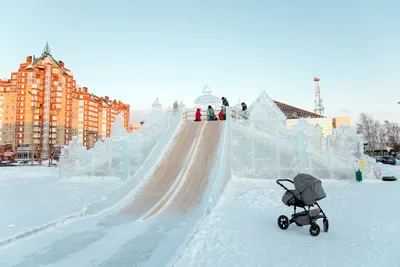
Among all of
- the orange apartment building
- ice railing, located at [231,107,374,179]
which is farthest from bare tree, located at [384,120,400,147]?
the orange apartment building

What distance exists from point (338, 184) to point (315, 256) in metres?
9.00

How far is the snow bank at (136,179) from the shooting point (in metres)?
9.18

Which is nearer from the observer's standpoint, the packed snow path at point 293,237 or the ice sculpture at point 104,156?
the packed snow path at point 293,237

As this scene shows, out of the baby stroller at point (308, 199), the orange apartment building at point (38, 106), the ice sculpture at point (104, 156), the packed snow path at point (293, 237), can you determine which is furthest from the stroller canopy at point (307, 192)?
the orange apartment building at point (38, 106)

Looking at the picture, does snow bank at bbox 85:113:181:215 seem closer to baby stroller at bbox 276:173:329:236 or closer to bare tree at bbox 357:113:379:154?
baby stroller at bbox 276:173:329:236

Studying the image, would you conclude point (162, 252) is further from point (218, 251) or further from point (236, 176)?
point (236, 176)

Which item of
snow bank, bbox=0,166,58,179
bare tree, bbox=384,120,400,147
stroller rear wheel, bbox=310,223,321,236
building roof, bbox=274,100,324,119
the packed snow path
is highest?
building roof, bbox=274,100,324,119

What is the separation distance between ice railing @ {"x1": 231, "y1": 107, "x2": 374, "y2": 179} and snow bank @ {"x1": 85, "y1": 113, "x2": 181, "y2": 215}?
4.13 meters

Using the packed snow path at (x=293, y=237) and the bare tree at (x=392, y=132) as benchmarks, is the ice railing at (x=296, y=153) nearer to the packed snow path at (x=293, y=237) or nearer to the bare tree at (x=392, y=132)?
the packed snow path at (x=293, y=237)

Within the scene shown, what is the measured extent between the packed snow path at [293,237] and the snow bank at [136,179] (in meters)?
3.80

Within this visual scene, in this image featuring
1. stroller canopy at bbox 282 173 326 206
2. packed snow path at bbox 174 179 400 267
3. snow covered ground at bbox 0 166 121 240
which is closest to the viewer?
packed snow path at bbox 174 179 400 267

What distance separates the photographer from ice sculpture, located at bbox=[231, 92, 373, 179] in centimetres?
1437

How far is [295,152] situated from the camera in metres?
14.8

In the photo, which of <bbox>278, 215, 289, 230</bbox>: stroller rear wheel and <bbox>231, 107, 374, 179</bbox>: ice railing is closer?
<bbox>278, 215, 289, 230</bbox>: stroller rear wheel
